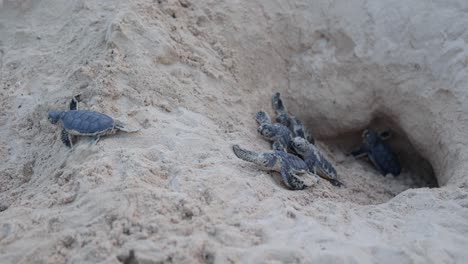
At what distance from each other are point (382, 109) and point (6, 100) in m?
2.80

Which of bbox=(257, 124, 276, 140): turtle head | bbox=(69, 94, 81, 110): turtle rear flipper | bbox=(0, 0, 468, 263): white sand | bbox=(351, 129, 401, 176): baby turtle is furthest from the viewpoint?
bbox=(351, 129, 401, 176): baby turtle

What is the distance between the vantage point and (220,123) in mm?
3037

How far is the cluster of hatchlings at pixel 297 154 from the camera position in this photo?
8.61ft

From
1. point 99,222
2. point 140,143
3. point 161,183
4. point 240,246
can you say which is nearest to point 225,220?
point 240,246

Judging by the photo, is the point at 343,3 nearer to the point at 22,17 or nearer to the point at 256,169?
the point at 256,169

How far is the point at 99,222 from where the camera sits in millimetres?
1924

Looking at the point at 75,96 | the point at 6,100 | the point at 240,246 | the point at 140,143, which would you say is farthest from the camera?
the point at 6,100

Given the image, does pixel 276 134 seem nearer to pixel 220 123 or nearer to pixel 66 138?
pixel 220 123

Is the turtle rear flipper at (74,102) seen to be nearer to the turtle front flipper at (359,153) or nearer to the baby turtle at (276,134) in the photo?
the baby turtle at (276,134)

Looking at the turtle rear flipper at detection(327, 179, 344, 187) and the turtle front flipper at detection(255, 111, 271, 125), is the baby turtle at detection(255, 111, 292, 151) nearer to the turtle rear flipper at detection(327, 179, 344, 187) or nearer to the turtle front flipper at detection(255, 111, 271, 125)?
the turtle front flipper at detection(255, 111, 271, 125)

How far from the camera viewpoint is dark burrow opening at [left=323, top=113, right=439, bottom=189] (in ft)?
12.6

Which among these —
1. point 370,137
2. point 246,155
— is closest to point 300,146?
point 246,155

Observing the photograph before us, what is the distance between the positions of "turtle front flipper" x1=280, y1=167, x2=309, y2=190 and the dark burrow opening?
148 centimetres

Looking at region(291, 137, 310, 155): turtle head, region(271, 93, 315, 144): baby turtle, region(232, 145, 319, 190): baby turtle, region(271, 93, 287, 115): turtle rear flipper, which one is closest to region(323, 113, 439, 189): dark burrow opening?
region(271, 93, 315, 144): baby turtle
